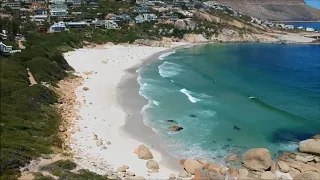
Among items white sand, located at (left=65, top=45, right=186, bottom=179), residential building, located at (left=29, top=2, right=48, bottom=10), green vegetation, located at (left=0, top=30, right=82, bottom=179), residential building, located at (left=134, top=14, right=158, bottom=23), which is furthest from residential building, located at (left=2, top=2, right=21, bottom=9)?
green vegetation, located at (left=0, top=30, right=82, bottom=179)

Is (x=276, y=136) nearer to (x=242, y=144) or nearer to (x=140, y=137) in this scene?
(x=242, y=144)

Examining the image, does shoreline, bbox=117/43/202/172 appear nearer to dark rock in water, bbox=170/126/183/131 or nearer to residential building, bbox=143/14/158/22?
dark rock in water, bbox=170/126/183/131

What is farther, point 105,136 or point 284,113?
point 284,113

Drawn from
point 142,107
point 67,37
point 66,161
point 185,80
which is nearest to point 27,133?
point 66,161

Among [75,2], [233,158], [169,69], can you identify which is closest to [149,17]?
[75,2]

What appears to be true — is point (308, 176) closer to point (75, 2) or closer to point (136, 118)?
point (136, 118)

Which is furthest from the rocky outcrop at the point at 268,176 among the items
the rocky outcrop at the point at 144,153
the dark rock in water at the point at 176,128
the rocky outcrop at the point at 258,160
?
the dark rock in water at the point at 176,128
